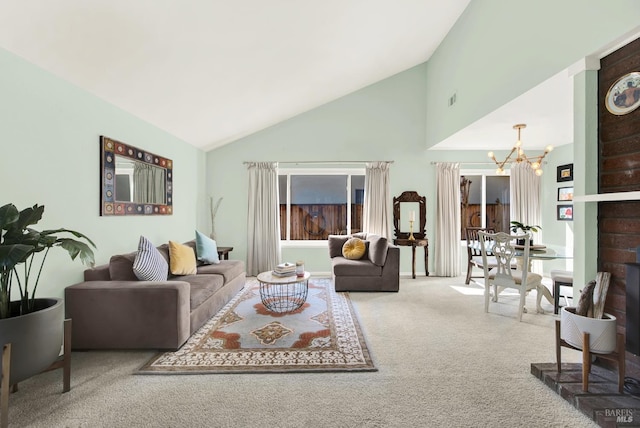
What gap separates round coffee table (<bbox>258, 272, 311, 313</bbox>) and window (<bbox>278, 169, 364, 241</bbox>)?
4.58ft

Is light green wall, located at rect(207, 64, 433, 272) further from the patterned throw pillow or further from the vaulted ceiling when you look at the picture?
the patterned throw pillow

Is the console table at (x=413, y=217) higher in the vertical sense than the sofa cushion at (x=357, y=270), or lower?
higher

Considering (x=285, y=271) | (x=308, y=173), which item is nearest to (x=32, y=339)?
(x=285, y=271)

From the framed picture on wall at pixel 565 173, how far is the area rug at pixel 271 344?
440 centimetres

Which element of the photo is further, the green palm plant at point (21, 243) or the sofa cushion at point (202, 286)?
the sofa cushion at point (202, 286)

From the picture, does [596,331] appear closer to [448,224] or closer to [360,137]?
[448,224]

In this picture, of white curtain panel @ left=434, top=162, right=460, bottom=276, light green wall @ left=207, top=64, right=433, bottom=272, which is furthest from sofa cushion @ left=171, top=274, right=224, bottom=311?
white curtain panel @ left=434, top=162, right=460, bottom=276

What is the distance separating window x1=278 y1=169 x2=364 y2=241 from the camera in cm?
584

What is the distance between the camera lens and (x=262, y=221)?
218 inches

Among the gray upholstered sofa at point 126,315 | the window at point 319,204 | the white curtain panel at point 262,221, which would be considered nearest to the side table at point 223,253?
the white curtain panel at point 262,221

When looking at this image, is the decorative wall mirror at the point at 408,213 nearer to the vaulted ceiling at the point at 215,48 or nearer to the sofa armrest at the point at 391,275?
the sofa armrest at the point at 391,275

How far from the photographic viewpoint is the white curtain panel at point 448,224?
5.54m

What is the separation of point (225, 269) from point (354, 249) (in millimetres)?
1998

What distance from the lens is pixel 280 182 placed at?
19.2ft
